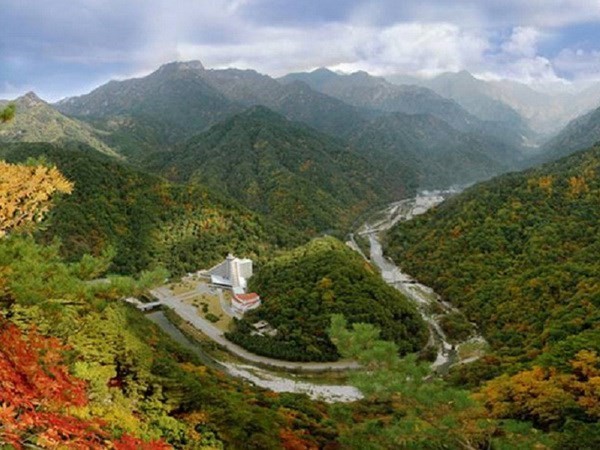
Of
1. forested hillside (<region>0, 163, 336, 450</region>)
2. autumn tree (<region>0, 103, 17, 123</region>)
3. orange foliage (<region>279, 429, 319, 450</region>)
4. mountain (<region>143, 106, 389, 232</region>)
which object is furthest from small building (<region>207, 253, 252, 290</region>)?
autumn tree (<region>0, 103, 17, 123</region>)

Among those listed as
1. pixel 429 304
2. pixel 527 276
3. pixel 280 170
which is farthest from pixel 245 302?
pixel 280 170

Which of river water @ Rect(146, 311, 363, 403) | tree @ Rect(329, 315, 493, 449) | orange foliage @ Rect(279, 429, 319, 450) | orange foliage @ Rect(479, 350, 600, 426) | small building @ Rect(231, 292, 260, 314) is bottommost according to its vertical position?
river water @ Rect(146, 311, 363, 403)

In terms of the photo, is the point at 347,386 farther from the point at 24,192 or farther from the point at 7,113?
the point at 7,113

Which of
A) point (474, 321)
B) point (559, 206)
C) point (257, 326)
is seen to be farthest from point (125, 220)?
point (559, 206)

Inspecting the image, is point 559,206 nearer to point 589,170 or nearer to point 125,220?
point 589,170

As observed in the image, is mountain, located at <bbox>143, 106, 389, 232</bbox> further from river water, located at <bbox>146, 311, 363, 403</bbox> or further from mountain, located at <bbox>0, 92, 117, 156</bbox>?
river water, located at <bbox>146, 311, 363, 403</bbox>

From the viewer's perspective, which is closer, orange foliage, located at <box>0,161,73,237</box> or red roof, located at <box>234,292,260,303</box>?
orange foliage, located at <box>0,161,73,237</box>
